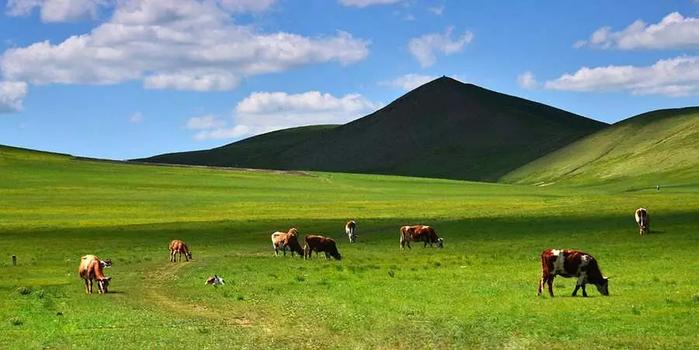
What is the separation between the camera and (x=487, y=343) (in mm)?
21062

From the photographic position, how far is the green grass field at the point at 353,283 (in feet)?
74.2

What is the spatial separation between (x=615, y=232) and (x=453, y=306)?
31.6 meters

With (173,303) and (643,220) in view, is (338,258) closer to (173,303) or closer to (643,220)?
(173,303)

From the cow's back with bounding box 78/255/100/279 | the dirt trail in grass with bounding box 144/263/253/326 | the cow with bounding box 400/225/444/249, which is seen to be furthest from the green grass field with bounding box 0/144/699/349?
the cow with bounding box 400/225/444/249

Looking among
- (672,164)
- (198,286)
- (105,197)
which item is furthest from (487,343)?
(672,164)

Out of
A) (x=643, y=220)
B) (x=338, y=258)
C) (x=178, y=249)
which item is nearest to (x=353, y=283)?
(x=338, y=258)

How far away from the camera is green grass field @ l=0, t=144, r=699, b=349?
2261 centimetres

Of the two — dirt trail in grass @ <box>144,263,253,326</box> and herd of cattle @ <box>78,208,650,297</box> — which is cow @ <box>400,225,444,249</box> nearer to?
herd of cattle @ <box>78,208,650,297</box>

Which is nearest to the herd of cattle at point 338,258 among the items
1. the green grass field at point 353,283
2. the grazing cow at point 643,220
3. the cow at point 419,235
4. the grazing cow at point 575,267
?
the grazing cow at point 575,267

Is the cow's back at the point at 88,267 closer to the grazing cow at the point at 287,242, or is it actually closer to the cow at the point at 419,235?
the grazing cow at the point at 287,242

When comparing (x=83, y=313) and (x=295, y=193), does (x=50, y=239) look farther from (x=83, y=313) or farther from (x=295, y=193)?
(x=295, y=193)

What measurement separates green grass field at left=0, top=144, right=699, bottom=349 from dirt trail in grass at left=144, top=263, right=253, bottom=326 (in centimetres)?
10

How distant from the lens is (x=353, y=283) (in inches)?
1383

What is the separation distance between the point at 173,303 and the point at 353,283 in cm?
777
